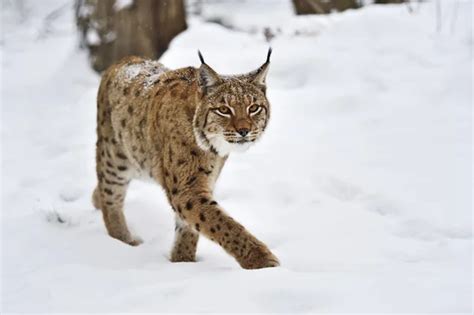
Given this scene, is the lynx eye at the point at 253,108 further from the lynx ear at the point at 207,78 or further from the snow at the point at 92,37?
the snow at the point at 92,37

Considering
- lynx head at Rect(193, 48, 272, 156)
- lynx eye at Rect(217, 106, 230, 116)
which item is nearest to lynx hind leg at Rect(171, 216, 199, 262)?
lynx head at Rect(193, 48, 272, 156)

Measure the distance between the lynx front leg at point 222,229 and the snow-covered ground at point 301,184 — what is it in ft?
0.44

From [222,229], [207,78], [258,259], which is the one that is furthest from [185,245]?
[207,78]

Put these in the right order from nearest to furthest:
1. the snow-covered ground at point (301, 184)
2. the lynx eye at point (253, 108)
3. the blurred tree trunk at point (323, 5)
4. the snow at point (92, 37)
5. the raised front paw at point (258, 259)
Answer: the snow-covered ground at point (301, 184)
the raised front paw at point (258, 259)
the lynx eye at point (253, 108)
the snow at point (92, 37)
the blurred tree trunk at point (323, 5)

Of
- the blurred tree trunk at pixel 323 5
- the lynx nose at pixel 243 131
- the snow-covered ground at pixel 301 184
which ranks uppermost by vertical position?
the lynx nose at pixel 243 131

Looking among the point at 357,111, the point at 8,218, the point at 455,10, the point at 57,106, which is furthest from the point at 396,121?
the point at 57,106

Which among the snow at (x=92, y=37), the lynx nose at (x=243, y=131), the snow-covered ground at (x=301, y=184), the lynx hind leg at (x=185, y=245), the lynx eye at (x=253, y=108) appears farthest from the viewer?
the snow at (x=92, y=37)

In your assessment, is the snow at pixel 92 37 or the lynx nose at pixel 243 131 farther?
the snow at pixel 92 37

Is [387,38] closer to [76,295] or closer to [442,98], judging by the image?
[442,98]

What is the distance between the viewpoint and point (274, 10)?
547 inches

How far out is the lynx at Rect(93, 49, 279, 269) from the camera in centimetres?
434

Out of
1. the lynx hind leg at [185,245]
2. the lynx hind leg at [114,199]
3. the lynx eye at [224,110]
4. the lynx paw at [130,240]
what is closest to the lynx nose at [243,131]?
the lynx eye at [224,110]

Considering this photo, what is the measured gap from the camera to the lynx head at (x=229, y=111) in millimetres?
4387

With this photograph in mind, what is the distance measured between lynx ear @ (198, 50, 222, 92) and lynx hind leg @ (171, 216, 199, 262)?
3.72 ft
